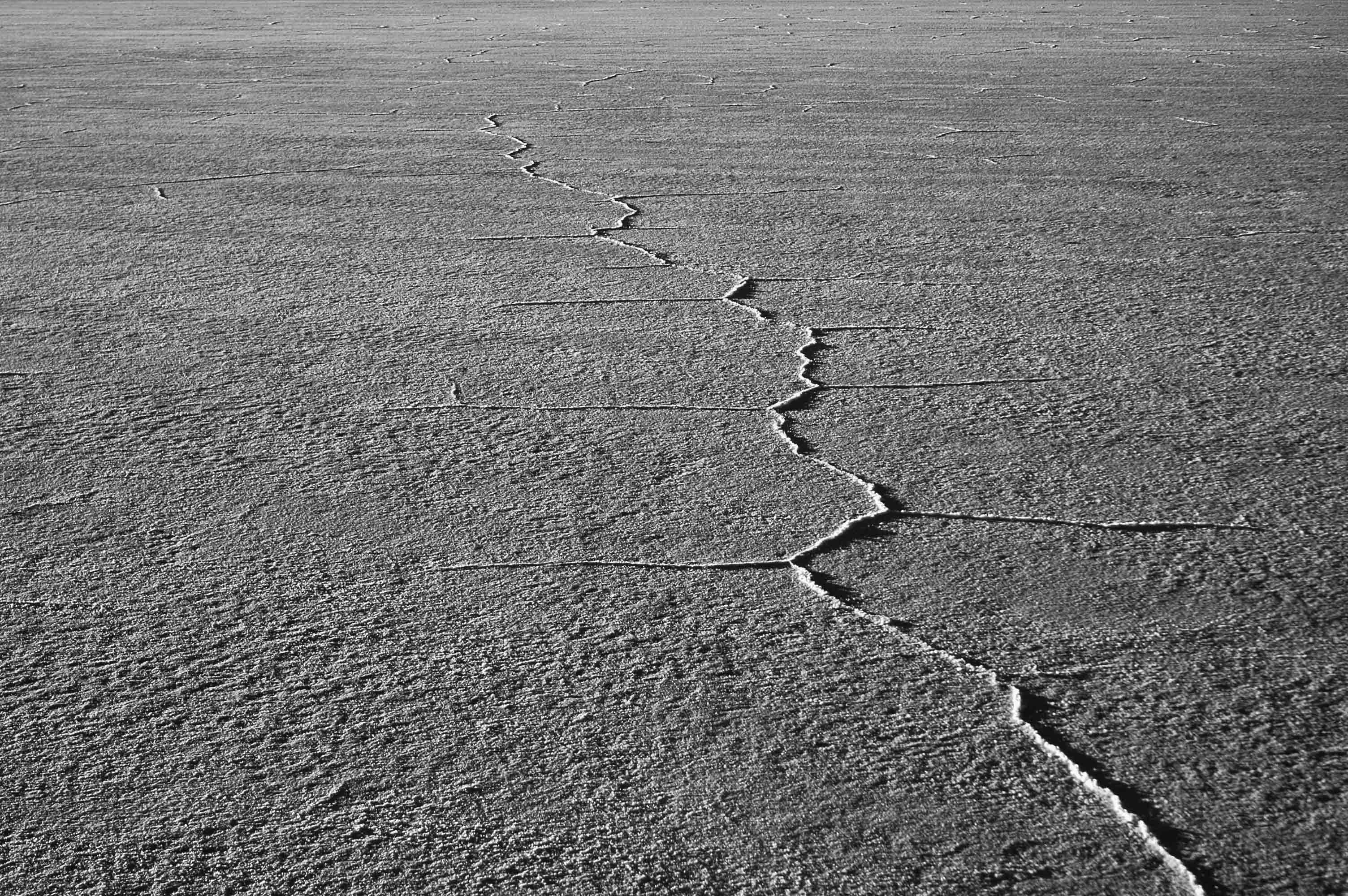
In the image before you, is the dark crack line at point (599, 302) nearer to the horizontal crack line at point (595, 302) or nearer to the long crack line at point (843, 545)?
the horizontal crack line at point (595, 302)

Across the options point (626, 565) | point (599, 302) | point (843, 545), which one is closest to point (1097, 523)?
point (843, 545)

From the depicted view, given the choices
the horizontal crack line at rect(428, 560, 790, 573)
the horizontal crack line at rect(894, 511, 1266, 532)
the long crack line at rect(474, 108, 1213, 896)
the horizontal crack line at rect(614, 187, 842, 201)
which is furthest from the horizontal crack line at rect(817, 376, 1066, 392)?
the horizontal crack line at rect(614, 187, 842, 201)

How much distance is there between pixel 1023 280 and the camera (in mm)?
5668

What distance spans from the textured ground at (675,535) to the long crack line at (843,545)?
0.01m

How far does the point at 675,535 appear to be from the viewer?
131 inches

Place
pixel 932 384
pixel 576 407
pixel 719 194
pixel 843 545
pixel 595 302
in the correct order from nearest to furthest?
1. pixel 843 545
2. pixel 576 407
3. pixel 932 384
4. pixel 595 302
5. pixel 719 194

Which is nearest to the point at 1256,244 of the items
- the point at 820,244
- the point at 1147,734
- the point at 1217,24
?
the point at 820,244

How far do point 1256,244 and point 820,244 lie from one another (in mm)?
1703

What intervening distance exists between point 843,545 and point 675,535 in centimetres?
35

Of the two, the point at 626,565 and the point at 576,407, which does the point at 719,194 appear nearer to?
the point at 576,407

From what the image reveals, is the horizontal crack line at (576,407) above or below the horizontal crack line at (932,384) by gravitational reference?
below

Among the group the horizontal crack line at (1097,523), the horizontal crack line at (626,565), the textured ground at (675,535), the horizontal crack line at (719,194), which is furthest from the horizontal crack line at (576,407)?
the horizontal crack line at (719,194)

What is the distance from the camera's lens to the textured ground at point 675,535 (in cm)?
227

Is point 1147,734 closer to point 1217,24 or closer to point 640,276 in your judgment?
point 640,276
